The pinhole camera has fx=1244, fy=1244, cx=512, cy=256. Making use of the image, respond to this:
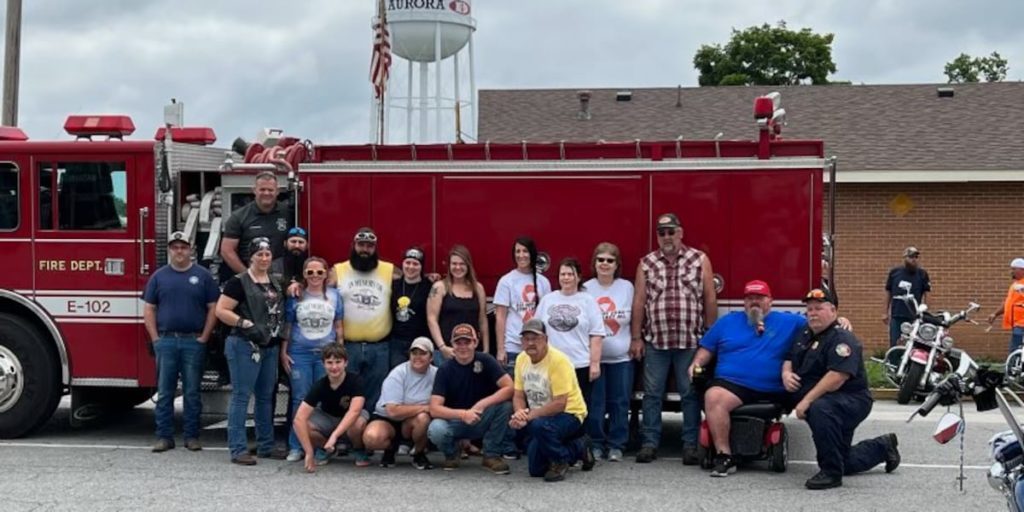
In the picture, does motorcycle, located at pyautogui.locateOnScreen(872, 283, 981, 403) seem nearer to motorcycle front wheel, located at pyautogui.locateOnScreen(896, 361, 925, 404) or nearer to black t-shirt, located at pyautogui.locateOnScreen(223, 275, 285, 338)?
motorcycle front wheel, located at pyautogui.locateOnScreen(896, 361, 925, 404)

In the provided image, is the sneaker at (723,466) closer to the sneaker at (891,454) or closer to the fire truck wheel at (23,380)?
the sneaker at (891,454)

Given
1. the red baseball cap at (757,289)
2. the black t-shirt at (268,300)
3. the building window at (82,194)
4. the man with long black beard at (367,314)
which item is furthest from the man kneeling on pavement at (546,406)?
the building window at (82,194)

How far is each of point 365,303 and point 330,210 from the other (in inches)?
38.4

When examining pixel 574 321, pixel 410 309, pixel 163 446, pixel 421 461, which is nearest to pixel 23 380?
pixel 163 446

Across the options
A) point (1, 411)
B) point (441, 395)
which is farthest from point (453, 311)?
point (1, 411)

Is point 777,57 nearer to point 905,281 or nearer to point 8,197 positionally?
point 905,281

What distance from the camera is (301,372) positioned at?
9.36m

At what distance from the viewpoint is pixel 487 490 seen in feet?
27.3

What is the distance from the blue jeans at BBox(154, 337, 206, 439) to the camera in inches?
371

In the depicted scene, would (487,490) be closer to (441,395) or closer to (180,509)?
(441,395)

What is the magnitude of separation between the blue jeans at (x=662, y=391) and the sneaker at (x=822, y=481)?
1.13m

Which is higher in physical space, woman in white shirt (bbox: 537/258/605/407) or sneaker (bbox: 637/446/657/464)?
woman in white shirt (bbox: 537/258/605/407)

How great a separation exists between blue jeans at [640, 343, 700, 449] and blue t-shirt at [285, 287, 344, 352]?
2.37 metres

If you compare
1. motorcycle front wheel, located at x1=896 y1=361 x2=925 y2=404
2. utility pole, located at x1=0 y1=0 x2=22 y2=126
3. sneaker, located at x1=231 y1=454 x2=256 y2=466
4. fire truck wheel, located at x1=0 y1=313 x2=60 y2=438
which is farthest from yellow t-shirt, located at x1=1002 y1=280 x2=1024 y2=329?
utility pole, located at x1=0 y1=0 x2=22 y2=126
